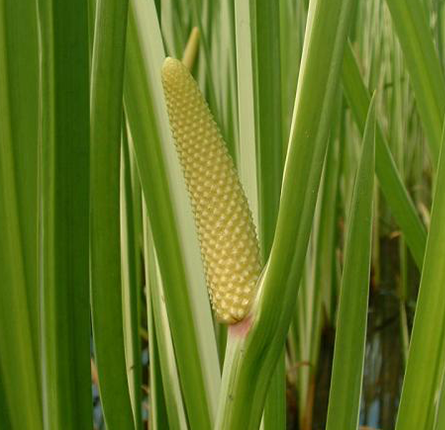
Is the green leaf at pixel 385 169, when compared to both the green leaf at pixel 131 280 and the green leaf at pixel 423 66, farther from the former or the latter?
the green leaf at pixel 131 280

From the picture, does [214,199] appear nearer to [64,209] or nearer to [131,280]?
[64,209]

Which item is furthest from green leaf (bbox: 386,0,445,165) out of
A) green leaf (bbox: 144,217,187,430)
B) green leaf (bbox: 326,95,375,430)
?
green leaf (bbox: 144,217,187,430)

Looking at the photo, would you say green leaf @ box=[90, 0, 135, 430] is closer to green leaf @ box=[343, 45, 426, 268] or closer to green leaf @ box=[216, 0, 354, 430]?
green leaf @ box=[216, 0, 354, 430]

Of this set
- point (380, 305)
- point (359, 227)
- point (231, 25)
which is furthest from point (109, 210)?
point (380, 305)

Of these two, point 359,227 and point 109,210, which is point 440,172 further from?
point 109,210

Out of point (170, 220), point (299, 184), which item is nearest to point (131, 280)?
point (170, 220)

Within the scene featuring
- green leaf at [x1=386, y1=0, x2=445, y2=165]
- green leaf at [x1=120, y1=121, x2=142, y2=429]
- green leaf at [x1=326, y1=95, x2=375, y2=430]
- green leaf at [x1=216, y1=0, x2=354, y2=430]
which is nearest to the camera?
green leaf at [x1=216, y1=0, x2=354, y2=430]
